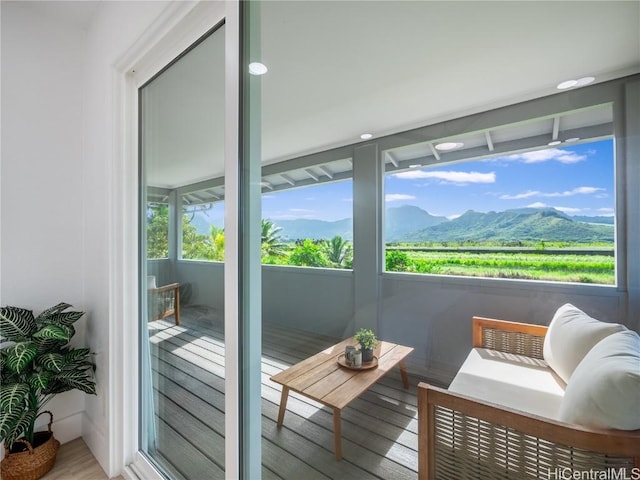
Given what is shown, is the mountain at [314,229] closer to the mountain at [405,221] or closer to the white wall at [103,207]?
the mountain at [405,221]

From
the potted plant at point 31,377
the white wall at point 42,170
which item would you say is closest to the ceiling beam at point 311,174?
the potted plant at point 31,377

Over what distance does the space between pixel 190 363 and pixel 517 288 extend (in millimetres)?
1412

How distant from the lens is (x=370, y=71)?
1.31 m

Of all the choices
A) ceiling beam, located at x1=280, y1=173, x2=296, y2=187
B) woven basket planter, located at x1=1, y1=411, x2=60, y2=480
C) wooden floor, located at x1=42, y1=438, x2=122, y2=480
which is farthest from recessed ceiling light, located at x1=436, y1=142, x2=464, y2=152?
woven basket planter, located at x1=1, y1=411, x2=60, y2=480

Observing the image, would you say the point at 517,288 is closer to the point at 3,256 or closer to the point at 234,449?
the point at 234,449

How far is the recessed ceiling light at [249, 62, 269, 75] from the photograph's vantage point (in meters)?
1.05

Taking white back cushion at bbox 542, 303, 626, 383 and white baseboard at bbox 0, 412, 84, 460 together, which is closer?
white back cushion at bbox 542, 303, 626, 383

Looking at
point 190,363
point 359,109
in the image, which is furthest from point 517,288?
point 190,363

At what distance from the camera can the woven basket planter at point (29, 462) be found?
1.55 m

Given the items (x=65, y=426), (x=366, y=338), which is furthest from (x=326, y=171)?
(x=65, y=426)

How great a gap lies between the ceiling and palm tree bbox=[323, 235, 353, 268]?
0.94 feet

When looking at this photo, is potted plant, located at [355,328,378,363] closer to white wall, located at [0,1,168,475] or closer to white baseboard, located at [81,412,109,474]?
white wall, located at [0,1,168,475]

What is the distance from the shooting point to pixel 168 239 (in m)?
1.52

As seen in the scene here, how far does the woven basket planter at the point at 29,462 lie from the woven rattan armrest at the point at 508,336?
2374 mm
